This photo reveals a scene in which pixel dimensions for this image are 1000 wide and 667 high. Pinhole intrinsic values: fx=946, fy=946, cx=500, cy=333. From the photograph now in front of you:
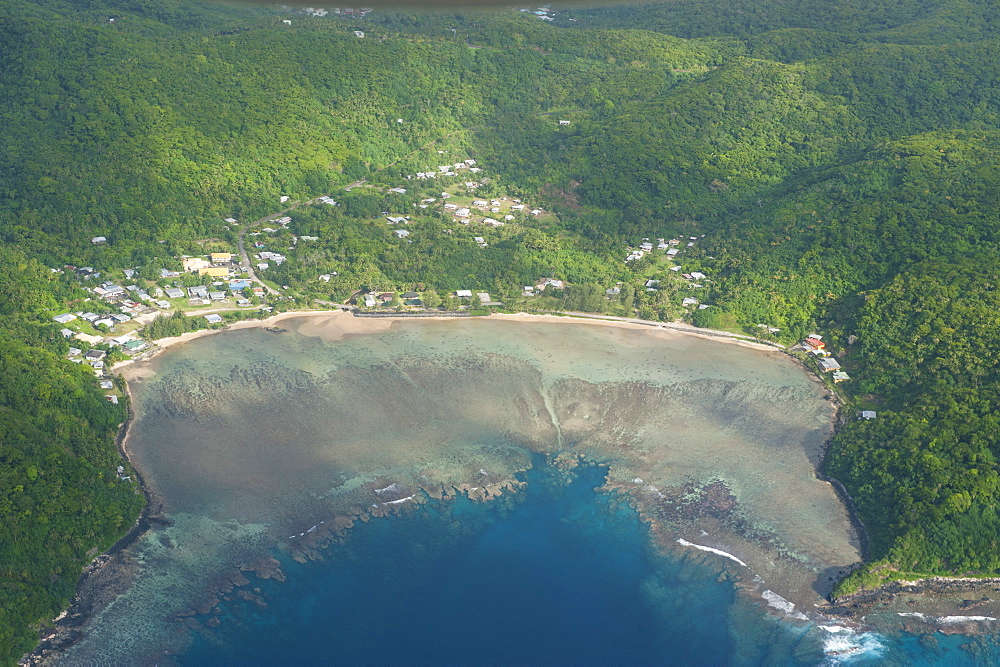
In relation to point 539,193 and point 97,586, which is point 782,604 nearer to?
point 97,586

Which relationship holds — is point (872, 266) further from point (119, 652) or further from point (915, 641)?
point (119, 652)

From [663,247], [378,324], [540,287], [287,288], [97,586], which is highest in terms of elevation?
[663,247]

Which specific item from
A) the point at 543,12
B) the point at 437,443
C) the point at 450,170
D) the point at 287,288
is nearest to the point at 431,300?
the point at 287,288

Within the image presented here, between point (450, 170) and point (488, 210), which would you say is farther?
point (450, 170)

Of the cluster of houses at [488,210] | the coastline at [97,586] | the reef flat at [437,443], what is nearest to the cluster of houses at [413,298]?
the reef flat at [437,443]

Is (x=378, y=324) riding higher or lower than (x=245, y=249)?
lower

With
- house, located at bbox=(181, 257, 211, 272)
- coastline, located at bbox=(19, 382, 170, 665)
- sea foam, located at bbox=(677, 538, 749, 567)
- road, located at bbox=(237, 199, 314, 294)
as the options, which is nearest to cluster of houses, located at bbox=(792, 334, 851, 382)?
sea foam, located at bbox=(677, 538, 749, 567)
